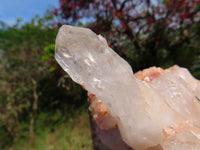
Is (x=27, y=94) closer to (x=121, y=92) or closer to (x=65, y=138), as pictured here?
(x=65, y=138)

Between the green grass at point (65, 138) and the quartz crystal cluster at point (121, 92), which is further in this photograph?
the green grass at point (65, 138)

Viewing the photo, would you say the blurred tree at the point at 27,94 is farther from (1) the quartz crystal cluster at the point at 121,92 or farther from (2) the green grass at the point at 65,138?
(1) the quartz crystal cluster at the point at 121,92

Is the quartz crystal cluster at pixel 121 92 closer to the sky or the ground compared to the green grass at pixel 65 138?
closer to the sky

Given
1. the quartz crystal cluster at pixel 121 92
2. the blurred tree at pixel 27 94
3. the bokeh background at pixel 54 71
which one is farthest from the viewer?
the blurred tree at pixel 27 94

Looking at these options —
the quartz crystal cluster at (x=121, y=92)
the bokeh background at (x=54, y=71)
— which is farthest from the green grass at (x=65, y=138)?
the quartz crystal cluster at (x=121, y=92)

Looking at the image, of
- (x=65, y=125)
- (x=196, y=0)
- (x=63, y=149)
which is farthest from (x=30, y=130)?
(x=196, y=0)

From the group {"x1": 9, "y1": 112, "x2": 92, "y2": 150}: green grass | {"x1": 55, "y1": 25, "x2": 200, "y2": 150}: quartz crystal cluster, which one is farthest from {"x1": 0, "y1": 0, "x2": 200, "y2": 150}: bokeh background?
{"x1": 55, "y1": 25, "x2": 200, "y2": 150}: quartz crystal cluster

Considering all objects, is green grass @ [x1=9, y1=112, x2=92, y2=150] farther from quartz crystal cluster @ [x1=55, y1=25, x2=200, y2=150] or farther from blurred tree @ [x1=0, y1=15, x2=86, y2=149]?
quartz crystal cluster @ [x1=55, y1=25, x2=200, y2=150]

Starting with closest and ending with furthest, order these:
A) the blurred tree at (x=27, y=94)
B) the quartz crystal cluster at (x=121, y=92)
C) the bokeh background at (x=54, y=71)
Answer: the quartz crystal cluster at (x=121, y=92), the bokeh background at (x=54, y=71), the blurred tree at (x=27, y=94)
